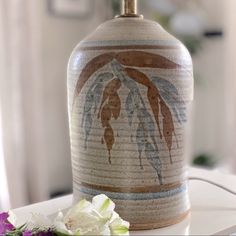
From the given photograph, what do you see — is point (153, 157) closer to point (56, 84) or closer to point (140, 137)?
point (140, 137)

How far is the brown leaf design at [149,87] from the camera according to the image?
60cm

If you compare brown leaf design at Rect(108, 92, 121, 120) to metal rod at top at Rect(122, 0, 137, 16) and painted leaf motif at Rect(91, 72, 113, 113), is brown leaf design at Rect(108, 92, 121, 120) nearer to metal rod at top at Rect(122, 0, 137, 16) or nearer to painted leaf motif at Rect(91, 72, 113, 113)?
painted leaf motif at Rect(91, 72, 113, 113)

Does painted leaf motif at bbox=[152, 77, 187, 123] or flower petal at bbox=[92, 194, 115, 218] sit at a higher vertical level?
painted leaf motif at bbox=[152, 77, 187, 123]

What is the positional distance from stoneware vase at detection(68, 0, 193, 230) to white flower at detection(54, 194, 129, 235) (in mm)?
94

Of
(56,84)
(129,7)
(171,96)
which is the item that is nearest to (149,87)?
(171,96)

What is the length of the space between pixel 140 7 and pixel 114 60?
1.89 meters

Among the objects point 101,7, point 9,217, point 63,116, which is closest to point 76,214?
point 9,217

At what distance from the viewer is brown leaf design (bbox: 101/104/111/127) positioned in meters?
0.61

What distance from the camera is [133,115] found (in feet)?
1.99

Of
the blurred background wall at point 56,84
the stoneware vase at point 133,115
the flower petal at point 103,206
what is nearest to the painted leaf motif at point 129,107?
the stoneware vase at point 133,115

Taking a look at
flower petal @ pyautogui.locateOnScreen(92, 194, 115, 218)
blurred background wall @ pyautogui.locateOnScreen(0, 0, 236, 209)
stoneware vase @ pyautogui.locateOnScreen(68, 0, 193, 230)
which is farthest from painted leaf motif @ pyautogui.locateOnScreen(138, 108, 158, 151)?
blurred background wall @ pyautogui.locateOnScreen(0, 0, 236, 209)

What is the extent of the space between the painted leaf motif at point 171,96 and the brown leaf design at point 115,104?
0.18 ft

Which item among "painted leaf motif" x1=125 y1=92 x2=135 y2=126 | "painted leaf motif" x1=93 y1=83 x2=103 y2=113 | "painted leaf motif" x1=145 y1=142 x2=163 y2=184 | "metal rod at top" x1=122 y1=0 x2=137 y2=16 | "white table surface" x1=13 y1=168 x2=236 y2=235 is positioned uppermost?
"metal rod at top" x1=122 y1=0 x2=137 y2=16

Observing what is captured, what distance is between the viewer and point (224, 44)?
222 centimetres
